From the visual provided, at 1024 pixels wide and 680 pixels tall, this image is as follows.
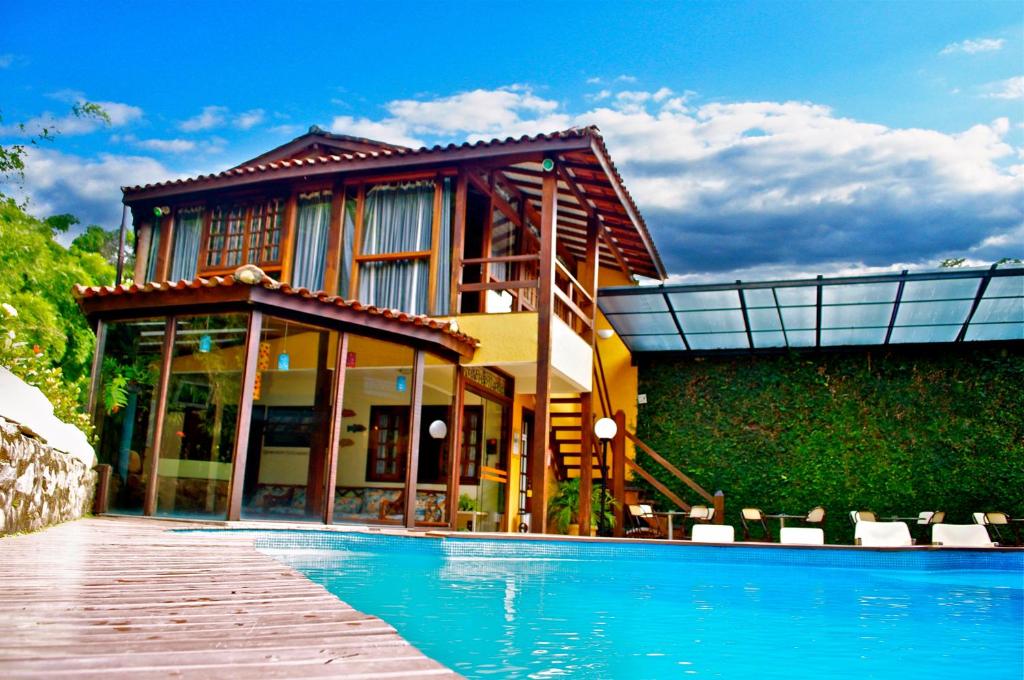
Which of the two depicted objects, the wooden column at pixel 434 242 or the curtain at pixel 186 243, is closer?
the wooden column at pixel 434 242

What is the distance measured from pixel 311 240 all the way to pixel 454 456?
167 inches

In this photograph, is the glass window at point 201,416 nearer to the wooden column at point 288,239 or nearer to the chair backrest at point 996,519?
the wooden column at point 288,239

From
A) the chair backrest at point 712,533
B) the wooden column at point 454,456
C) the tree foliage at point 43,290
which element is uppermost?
the tree foliage at point 43,290

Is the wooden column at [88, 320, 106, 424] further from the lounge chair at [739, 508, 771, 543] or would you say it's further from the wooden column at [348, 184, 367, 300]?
the lounge chair at [739, 508, 771, 543]

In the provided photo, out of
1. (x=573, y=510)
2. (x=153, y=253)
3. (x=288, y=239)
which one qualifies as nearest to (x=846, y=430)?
(x=573, y=510)

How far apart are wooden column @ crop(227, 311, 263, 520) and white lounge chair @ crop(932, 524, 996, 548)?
8.76 meters

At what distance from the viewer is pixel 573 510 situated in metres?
14.8

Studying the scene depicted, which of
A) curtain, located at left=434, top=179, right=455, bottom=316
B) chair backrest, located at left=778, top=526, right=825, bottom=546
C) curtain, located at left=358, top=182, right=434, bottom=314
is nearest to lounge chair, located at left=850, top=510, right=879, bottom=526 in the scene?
chair backrest, located at left=778, top=526, right=825, bottom=546

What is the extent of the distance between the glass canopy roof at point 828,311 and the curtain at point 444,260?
12.5 feet

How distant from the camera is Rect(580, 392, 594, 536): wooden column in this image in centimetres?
1374

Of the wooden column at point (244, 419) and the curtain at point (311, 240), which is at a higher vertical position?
the curtain at point (311, 240)

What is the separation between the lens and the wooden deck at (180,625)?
6.76 ft

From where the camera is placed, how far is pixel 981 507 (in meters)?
15.3

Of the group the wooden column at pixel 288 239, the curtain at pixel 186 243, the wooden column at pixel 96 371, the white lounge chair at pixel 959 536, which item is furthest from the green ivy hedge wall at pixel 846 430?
the wooden column at pixel 96 371
